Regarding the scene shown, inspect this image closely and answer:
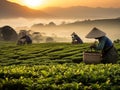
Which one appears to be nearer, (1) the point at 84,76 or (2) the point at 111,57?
(1) the point at 84,76

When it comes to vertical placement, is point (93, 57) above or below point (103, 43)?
below

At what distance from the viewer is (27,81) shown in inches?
459

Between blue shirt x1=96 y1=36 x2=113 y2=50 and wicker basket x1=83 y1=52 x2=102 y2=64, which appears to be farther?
wicker basket x1=83 y1=52 x2=102 y2=64

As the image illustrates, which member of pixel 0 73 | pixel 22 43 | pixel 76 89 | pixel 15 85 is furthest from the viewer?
pixel 22 43

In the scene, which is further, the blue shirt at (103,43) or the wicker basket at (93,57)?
the wicker basket at (93,57)

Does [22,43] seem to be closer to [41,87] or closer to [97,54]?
[97,54]

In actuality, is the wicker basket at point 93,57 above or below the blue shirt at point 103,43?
below

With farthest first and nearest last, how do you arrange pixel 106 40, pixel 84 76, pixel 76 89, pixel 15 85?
pixel 106 40 → pixel 84 76 → pixel 15 85 → pixel 76 89

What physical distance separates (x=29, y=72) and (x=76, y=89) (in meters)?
3.26

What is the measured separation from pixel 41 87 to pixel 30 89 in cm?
32

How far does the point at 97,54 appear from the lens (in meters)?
22.5

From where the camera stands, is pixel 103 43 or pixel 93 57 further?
pixel 93 57

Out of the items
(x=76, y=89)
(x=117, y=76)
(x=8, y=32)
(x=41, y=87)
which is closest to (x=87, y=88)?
(x=76, y=89)

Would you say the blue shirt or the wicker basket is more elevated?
the blue shirt
